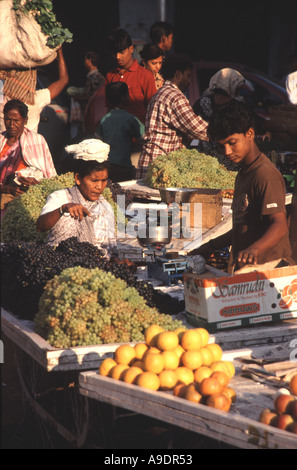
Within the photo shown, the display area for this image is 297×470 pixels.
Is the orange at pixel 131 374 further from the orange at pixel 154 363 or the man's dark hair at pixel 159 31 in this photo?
the man's dark hair at pixel 159 31

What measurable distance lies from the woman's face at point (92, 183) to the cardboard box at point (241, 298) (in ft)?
3.90

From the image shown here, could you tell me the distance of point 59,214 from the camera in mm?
4484

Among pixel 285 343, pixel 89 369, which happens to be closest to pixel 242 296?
pixel 285 343

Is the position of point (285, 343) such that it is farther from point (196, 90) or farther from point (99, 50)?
point (99, 50)

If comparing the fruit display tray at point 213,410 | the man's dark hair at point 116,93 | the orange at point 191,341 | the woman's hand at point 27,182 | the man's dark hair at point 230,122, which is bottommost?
the fruit display tray at point 213,410

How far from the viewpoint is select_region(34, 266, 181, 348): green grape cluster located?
11.3 feet

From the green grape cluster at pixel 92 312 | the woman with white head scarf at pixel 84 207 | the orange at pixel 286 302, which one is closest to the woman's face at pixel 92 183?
the woman with white head scarf at pixel 84 207

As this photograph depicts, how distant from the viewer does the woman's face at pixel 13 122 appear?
627 centimetres

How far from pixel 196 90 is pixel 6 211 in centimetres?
574

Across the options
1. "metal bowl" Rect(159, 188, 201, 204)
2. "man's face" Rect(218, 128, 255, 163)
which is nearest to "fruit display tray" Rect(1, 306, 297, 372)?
"man's face" Rect(218, 128, 255, 163)

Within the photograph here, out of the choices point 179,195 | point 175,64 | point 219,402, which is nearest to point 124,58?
point 175,64

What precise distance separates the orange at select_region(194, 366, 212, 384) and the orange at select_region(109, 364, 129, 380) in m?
0.31

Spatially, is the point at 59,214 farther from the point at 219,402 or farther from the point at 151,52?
the point at 151,52
